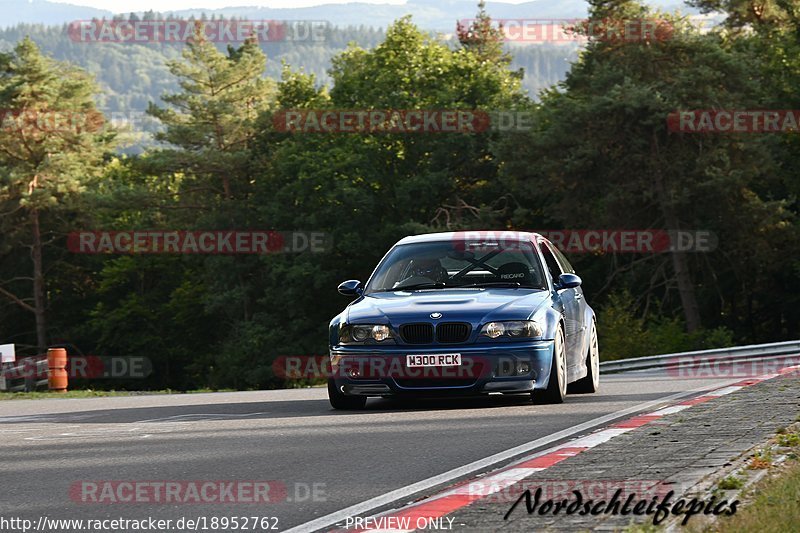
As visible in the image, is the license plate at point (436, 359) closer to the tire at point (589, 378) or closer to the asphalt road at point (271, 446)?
the asphalt road at point (271, 446)

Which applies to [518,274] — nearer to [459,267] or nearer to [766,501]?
[459,267]

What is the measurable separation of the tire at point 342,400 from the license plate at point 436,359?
933 mm

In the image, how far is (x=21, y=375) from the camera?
30.6 metres

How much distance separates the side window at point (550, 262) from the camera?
1426cm

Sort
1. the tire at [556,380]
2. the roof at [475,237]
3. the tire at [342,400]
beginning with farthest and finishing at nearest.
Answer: the roof at [475,237], the tire at [342,400], the tire at [556,380]

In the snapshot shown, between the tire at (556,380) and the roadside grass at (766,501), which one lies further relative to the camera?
the tire at (556,380)

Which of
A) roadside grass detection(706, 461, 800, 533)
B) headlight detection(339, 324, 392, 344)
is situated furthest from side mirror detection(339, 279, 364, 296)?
roadside grass detection(706, 461, 800, 533)

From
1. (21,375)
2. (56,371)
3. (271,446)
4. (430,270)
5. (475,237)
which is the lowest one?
(21,375)

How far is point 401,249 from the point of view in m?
14.2

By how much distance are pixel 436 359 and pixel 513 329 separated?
2.40ft

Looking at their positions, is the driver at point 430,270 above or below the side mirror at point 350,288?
above

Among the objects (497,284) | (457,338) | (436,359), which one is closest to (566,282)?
(497,284)

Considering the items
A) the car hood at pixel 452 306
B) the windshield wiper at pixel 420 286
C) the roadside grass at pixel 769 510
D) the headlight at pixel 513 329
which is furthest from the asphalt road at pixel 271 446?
the roadside grass at pixel 769 510

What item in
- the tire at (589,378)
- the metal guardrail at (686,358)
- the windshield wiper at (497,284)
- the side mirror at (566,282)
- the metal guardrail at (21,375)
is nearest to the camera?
the windshield wiper at (497,284)
